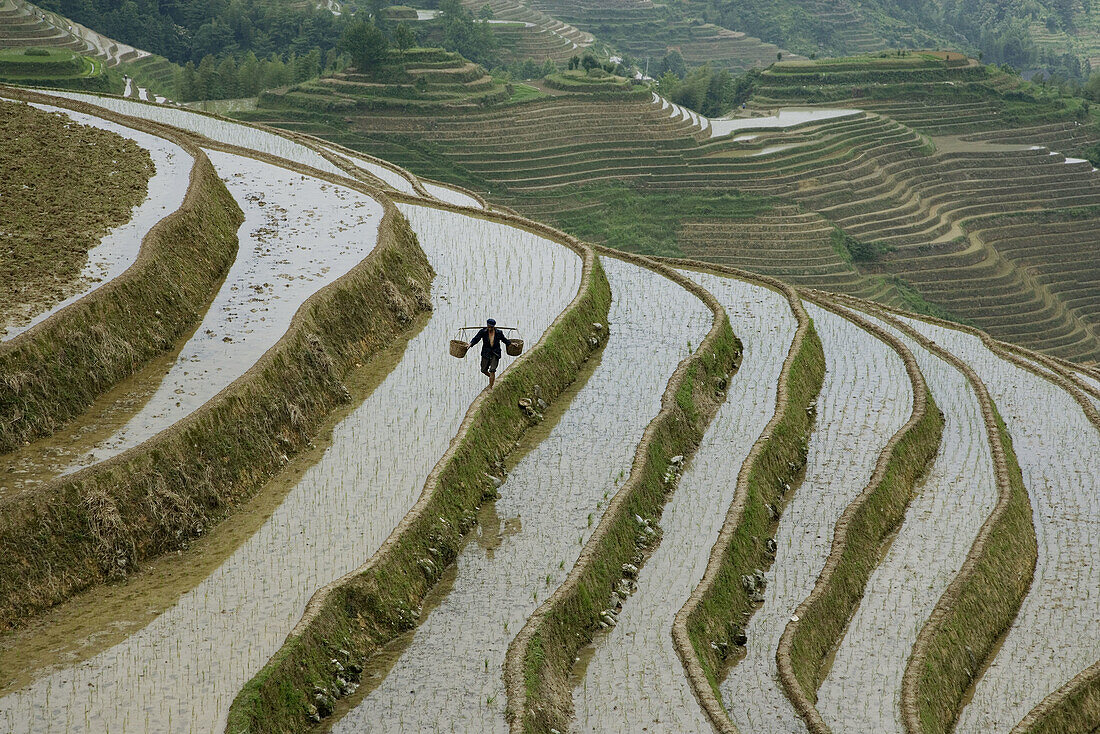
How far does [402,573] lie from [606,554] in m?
1.79

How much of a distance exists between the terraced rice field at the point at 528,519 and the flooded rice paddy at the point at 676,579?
0.03 metres

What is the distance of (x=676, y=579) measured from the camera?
367 inches

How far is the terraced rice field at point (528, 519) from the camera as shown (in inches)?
281

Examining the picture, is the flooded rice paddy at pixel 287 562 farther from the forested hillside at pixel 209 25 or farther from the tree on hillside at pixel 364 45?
the forested hillside at pixel 209 25

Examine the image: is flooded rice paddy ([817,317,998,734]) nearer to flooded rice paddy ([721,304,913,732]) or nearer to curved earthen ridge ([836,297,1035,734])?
curved earthen ridge ([836,297,1035,734])

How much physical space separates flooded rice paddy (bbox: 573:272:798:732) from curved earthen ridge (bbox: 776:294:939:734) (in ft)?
2.92

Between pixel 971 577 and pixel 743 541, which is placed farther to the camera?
pixel 971 577

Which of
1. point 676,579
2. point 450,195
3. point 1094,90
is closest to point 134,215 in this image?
point 676,579

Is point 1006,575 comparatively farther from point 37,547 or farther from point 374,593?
point 37,547

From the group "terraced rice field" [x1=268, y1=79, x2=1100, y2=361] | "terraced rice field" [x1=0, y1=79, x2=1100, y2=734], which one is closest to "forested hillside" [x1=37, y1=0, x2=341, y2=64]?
"terraced rice field" [x1=268, y1=79, x2=1100, y2=361]

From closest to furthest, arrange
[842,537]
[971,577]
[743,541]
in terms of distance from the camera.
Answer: [743,541] < [971,577] < [842,537]

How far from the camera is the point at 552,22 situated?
8925 centimetres

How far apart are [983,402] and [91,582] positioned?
11.3 meters

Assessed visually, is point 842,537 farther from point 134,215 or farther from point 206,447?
point 134,215
